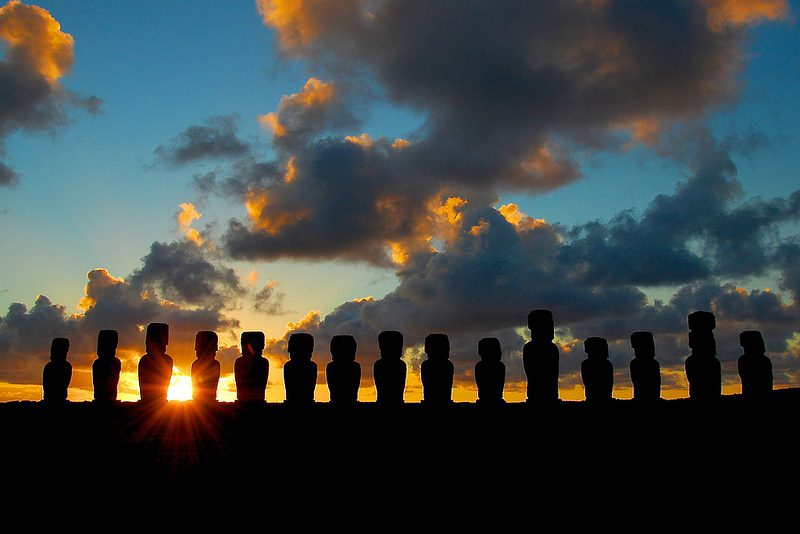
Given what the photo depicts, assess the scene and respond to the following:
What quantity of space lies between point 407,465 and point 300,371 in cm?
235

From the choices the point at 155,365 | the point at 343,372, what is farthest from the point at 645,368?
the point at 155,365

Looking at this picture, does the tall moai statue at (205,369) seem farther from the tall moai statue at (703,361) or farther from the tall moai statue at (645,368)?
the tall moai statue at (703,361)

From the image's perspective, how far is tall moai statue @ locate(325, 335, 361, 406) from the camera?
13.7 metres

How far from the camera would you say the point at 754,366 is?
15789 millimetres

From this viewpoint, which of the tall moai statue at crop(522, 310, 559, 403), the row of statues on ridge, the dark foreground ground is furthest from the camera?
the row of statues on ridge

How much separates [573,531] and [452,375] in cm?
332

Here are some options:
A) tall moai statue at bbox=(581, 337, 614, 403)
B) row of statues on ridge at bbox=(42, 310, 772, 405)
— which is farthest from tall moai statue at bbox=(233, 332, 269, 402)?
tall moai statue at bbox=(581, 337, 614, 403)

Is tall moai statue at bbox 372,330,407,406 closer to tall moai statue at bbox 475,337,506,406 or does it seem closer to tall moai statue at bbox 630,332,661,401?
tall moai statue at bbox 475,337,506,406

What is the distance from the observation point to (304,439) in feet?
42.9

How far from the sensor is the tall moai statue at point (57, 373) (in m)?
16.1

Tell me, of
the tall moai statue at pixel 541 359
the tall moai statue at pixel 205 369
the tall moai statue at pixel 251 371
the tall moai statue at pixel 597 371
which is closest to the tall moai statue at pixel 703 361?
the tall moai statue at pixel 597 371

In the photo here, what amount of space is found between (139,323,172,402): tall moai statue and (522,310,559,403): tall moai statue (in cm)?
Result: 619

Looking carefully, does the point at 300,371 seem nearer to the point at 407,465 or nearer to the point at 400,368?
the point at 400,368

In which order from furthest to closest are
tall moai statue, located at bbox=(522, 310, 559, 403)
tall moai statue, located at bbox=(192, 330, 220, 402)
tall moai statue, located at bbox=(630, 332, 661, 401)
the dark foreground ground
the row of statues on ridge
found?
tall moai statue, located at bbox=(630, 332, 661, 401) < tall moai statue, located at bbox=(192, 330, 220, 402) < the row of statues on ridge < tall moai statue, located at bbox=(522, 310, 559, 403) < the dark foreground ground
